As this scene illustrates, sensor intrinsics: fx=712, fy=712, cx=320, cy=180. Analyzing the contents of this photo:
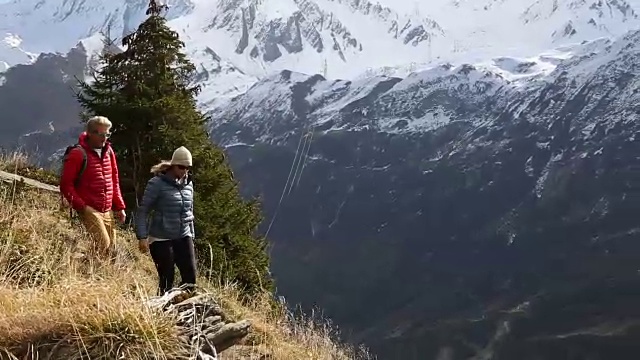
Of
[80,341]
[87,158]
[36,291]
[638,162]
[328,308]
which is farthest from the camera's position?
[638,162]

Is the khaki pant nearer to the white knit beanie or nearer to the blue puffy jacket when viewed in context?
the blue puffy jacket

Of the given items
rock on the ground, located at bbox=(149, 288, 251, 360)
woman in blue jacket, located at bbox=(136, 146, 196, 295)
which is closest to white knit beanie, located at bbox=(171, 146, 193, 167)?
woman in blue jacket, located at bbox=(136, 146, 196, 295)

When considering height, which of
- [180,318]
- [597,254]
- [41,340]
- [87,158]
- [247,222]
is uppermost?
[87,158]

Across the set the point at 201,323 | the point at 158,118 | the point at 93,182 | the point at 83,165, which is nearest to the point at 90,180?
the point at 93,182

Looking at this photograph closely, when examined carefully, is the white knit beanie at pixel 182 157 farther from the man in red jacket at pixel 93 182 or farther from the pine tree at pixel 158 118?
the pine tree at pixel 158 118

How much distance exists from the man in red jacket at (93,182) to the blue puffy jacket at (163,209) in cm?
39

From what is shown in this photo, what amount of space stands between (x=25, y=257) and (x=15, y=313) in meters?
1.45

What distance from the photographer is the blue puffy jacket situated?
21.7 ft

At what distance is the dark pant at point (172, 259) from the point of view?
6.61 metres

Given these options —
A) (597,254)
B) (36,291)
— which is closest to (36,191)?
(36,291)

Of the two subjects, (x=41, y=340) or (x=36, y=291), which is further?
(x=36, y=291)

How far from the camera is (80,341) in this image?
3.12 meters

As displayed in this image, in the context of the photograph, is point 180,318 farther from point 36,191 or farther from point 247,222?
point 247,222

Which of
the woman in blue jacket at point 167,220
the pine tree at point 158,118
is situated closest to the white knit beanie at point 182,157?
the woman in blue jacket at point 167,220
